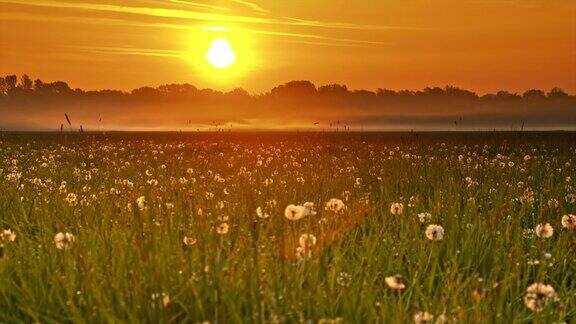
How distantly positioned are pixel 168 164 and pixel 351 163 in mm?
4918

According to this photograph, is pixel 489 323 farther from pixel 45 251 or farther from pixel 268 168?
pixel 268 168

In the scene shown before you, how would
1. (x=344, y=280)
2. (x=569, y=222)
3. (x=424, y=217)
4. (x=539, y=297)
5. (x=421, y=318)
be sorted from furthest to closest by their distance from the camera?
(x=424, y=217) < (x=569, y=222) < (x=344, y=280) < (x=539, y=297) < (x=421, y=318)

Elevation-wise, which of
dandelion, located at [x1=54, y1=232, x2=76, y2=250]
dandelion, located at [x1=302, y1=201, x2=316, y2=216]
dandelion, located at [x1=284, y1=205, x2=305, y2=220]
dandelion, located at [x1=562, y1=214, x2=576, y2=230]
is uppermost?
dandelion, located at [x1=284, y1=205, x2=305, y2=220]

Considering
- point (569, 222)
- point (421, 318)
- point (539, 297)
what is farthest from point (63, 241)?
point (569, 222)

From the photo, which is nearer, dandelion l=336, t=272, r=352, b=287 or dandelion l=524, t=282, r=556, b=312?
dandelion l=524, t=282, r=556, b=312

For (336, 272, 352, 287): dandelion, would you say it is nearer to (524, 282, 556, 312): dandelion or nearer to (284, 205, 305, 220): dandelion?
(284, 205, 305, 220): dandelion

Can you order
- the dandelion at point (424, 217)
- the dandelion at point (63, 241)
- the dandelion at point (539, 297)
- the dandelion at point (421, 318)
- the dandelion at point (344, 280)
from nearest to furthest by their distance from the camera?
1. the dandelion at point (421, 318)
2. the dandelion at point (539, 297)
3. the dandelion at point (344, 280)
4. the dandelion at point (63, 241)
5. the dandelion at point (424, 217)

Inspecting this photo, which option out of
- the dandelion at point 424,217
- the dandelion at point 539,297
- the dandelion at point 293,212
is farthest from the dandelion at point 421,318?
the dandelion at point 424,217

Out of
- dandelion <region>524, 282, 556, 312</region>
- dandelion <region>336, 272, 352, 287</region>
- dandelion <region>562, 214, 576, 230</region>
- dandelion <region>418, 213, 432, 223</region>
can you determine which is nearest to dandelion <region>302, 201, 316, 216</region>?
dandelion <region>336, 272, 352, 287</region>

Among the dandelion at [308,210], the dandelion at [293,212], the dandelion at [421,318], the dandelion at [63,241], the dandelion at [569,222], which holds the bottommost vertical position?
the dandelion at [421,318]

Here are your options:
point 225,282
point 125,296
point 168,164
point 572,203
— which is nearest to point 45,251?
point 125,296

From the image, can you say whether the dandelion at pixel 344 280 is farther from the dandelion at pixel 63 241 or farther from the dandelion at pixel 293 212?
the dandelion at pixel 63 241

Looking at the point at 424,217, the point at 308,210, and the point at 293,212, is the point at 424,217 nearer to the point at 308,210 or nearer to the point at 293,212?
the point at 308,210

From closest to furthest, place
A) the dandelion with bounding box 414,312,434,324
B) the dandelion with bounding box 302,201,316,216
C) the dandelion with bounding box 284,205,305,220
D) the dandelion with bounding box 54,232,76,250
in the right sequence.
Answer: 1. the dandelion with bounding box 414,312,434,324
2. the dandelion with bounding box 284,205,305,220
3. the dandelion with bounding box 54,232,76,250
4. the dandelion with bounding box 302,201,316,216
